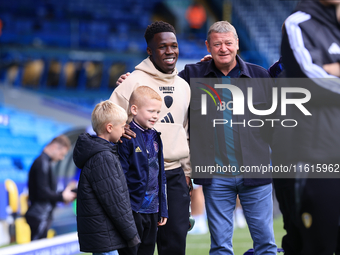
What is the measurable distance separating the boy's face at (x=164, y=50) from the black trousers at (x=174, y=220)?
2.25ft

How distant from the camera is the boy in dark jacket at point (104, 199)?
2.60 metres

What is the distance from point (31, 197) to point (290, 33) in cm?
483

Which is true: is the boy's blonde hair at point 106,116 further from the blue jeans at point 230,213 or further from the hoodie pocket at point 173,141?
the blue jeans at point 230,213

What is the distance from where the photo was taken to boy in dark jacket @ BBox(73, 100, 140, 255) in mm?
2598

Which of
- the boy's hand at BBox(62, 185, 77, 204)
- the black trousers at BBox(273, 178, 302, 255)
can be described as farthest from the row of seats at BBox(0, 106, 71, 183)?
the black trousers at BBox(273, 178, 302, 255)

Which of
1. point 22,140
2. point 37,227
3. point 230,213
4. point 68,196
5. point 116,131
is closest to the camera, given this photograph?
point 116,131

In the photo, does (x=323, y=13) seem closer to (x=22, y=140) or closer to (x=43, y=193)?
(x=43, y=193)

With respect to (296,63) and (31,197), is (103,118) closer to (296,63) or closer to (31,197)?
(296,63)

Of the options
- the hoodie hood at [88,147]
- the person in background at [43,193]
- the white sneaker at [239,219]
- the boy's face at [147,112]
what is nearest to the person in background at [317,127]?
the boy's face at [147,112]

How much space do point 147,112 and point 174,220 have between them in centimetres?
74

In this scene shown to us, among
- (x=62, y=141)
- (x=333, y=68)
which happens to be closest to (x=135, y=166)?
(x=333, y=68)

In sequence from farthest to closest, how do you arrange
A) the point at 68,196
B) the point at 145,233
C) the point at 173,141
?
the point at 68,196
the point at 173,141
the point at 145,233

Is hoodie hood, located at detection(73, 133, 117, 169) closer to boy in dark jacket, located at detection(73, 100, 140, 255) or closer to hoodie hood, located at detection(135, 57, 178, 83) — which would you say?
boy in dark jacket, located at detection(73, 100, 140, 255)

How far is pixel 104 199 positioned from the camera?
260cm
